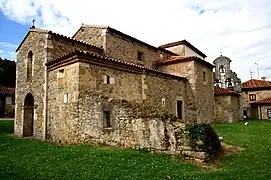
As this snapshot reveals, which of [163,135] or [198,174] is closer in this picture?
[198,174]

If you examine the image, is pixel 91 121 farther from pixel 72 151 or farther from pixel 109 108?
pixel 72 151

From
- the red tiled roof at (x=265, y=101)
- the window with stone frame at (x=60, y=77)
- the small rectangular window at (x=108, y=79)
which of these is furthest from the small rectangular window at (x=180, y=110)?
the red tiled roof at (x=265, y=101)

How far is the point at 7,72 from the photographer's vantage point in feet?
138

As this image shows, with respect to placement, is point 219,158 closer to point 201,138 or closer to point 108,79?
point 201,138

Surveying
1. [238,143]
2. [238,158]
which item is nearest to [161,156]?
[238,158]

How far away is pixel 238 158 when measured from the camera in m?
9.66

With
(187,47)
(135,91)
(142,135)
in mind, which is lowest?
(142,135)

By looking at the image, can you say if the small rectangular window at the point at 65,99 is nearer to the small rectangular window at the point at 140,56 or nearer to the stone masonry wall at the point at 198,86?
the small rectangular window at the point at 140,56

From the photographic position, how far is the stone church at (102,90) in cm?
1083

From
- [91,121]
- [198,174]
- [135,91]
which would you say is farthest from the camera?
[135,91]

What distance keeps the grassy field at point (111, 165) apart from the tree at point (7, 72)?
3474cm

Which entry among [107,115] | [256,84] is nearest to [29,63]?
[107,115]

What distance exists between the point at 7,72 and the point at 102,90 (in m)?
35.0

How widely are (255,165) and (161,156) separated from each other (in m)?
3.19
